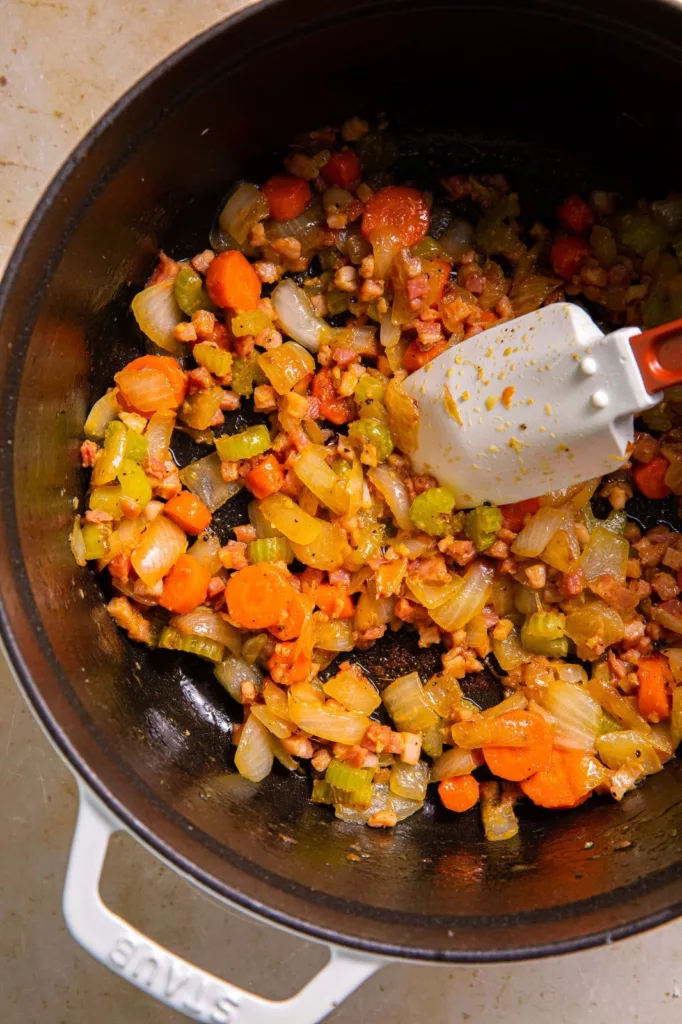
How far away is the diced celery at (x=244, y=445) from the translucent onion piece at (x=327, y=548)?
0.93ft

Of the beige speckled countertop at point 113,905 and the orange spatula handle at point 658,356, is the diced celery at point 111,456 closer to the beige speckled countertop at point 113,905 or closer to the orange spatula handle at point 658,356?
the beige speckled countertop at point 113,905

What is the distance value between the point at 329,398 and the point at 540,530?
0.71 meters

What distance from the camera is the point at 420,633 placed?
244cm

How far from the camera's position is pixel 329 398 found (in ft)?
7.97

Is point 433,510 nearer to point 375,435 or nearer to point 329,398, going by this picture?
point 375,435

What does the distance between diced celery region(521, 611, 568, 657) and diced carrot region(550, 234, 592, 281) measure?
3.26 ft

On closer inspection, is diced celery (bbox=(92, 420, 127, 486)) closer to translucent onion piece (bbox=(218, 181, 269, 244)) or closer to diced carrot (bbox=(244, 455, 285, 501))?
diced carrot (bbox=(244, 455, 285, 501))

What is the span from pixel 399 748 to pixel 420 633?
331 mm

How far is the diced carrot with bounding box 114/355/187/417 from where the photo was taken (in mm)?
2295

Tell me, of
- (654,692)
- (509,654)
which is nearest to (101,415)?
(509,654)

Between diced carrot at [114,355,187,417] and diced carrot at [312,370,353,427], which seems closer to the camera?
diced carrot at [114,355,187,417]

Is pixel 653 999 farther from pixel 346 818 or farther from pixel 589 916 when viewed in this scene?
pixel 346 818

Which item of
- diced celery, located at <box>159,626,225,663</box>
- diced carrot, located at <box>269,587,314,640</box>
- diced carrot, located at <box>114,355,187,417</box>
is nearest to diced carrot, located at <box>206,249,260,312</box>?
diced carrot, located at <box>114,355,187,417</box>

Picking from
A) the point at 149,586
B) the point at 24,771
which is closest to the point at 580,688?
the point at 149,586
